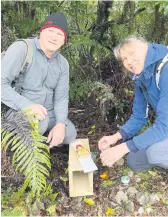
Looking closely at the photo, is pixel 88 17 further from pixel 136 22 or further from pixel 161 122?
pixel 161 122

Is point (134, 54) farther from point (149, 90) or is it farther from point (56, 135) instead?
point (56, 135)

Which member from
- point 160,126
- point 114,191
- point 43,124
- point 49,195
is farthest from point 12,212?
point 160,126

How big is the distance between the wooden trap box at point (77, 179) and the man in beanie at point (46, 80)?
255 millimetres

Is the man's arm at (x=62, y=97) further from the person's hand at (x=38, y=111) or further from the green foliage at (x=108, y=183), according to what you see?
the green foliage at (x=108, y=183)

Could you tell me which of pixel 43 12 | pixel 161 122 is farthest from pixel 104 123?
pixel 43 12

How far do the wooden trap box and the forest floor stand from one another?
0.08m

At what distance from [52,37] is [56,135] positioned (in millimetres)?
998

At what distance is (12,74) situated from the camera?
3473 mm

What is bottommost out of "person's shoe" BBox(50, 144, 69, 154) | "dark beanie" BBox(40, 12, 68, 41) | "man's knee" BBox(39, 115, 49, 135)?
"person's shoe" BBox(50, 144, 69, 154)

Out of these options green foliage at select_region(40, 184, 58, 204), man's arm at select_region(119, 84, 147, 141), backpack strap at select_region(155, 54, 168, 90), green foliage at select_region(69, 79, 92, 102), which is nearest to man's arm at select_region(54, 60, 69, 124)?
man's arm at select_region(119, 84, 147, 141)

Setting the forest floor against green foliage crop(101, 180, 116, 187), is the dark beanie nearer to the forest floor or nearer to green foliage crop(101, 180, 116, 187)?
the forest floor

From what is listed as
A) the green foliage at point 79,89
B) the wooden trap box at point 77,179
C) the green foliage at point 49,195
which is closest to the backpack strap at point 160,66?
the wooden trap box at point 77,179

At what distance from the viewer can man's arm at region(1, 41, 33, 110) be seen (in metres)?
3.42

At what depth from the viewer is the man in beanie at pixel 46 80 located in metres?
3.44
